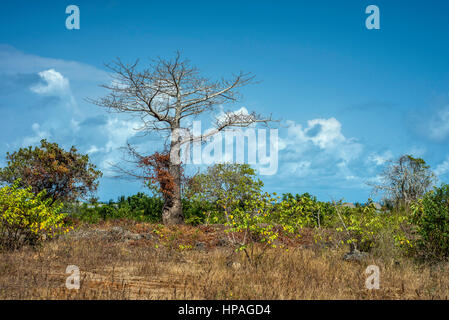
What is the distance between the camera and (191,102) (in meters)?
18.4

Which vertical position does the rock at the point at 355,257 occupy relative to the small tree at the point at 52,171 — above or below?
below

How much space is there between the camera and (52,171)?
54.7ft

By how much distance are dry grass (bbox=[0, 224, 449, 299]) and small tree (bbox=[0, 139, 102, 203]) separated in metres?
6.25

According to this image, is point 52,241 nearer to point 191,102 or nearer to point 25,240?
point 25,240

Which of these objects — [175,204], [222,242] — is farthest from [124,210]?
[222,242]

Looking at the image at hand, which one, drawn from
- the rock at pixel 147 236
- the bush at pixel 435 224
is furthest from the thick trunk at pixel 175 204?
the bush at pixel 435 224

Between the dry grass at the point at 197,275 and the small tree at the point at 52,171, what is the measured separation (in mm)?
6249

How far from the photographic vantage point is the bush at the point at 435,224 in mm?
9641

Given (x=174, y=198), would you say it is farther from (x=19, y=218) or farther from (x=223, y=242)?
(x=19, y=218)

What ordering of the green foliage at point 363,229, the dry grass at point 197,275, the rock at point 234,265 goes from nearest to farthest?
the dry grass at point 197,275 < the rock at point 234,265 < the green foliage at point 363,229

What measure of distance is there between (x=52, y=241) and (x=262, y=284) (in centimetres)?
720

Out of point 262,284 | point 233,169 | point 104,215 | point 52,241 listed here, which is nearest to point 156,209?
point 104,215

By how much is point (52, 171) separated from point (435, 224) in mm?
13977

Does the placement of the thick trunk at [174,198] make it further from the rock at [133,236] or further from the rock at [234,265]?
the rock at [234,265]
